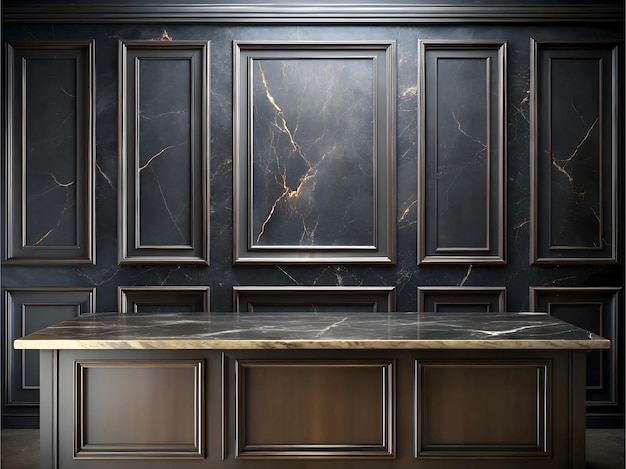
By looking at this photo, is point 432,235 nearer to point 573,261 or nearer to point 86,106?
point 573,261

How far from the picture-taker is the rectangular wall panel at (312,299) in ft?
11.5

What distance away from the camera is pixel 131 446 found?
2.29 meters

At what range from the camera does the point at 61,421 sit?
2.29 metres

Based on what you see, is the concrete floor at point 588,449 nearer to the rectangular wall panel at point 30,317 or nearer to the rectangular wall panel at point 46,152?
the rectangular wall panel at point 30,317

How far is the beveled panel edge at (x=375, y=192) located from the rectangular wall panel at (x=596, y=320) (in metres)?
1.04

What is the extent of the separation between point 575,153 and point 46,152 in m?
3.26

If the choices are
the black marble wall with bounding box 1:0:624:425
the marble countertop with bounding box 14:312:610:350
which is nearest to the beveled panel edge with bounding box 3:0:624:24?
the black marble wall with bounding box 1:0:624:425

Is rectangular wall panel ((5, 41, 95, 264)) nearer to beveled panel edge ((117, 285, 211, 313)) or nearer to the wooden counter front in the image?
beveled panel edge ((117, 285, 211, 313))

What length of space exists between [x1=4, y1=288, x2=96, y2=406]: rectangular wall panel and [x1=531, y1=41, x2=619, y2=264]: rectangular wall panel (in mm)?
2829

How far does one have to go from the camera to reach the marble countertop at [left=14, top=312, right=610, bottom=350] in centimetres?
221

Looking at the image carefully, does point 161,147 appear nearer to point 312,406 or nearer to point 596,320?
point 312,406

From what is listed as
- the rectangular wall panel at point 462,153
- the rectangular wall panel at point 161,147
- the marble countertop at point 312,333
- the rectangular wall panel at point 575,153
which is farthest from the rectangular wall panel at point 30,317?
the rectangular wall panel at point 575,153

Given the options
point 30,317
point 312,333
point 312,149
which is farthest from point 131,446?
point 312,149

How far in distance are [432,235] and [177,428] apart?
1936 mm
